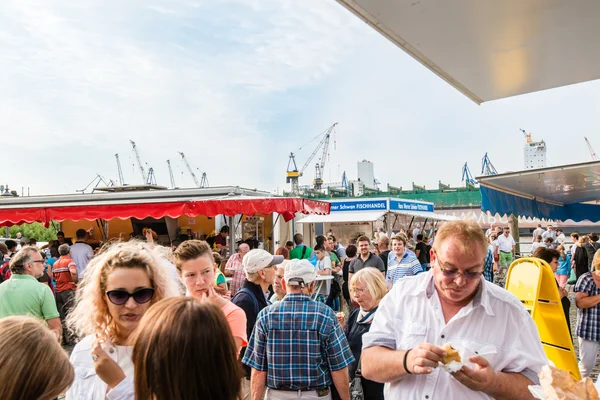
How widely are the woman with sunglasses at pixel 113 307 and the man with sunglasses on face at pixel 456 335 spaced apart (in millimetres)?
1081

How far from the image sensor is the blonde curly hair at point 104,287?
208 cm

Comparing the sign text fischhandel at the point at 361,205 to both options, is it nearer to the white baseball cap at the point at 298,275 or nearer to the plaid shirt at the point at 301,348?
the white baseball cap at the point at 298,275

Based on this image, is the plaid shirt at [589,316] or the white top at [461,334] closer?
the white top at [461,334]

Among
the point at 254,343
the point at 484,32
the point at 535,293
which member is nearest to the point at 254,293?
the point at 254,343

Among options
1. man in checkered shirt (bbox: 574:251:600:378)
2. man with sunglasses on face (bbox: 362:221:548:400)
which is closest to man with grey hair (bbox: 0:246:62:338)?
man with sunglasses on face (bbox: 362:221:548:400)

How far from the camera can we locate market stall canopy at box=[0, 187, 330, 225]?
10453mm

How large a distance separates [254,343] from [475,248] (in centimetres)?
186

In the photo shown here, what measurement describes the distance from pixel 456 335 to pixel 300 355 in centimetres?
131

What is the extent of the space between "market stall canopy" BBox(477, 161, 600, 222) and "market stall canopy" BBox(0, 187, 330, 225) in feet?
14.2

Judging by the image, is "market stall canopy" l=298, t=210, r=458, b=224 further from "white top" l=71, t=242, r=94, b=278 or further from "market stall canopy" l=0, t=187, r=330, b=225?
"white top" l=71, t=242, r=94, b=278

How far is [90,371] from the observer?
6.43ft

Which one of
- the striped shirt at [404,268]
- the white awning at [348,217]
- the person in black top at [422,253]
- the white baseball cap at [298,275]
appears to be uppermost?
the white baseball cap at [298,275]

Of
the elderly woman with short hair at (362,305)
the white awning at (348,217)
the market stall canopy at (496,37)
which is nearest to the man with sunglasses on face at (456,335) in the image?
the market stall canopy at (496,37)

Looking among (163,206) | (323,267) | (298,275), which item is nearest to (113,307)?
(298,275)
